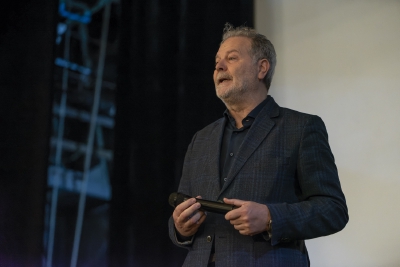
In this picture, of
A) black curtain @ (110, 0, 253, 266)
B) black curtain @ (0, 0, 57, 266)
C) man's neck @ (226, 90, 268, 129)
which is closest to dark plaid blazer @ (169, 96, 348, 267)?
man's neck @ (226, 90, 268, 129)

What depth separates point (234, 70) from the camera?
5.32 feet

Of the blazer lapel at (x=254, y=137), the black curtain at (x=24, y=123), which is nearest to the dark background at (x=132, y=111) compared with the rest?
the black curtain at (x=24, y=123)

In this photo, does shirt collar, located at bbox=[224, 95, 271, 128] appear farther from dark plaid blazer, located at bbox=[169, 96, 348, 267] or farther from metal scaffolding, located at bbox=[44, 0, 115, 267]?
metal scaffolding, located at bbox=[44, 0, 115, 267]

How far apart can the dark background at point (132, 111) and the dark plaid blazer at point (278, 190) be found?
90cm

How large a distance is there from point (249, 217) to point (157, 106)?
1376 mm

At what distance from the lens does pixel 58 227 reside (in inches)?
86.0

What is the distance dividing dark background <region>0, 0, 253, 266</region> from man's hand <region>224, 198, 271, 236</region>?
121cm

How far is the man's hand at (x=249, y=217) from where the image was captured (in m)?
1.15

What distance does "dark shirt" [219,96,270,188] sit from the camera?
4.66 ft

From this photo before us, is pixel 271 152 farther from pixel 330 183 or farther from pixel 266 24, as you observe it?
pixel 266 24

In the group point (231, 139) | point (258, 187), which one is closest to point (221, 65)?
point (231, 139)

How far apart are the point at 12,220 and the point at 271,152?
1393 millimetres

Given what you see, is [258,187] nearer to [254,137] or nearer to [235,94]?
[254,137]

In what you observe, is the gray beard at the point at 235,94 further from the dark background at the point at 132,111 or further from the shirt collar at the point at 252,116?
the dark background at the point at 132,111
